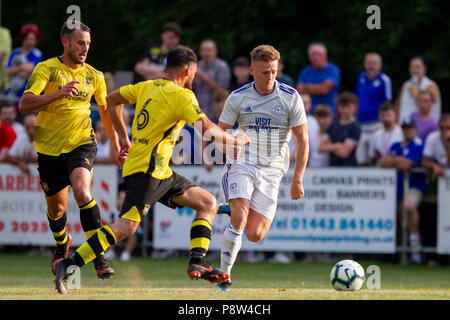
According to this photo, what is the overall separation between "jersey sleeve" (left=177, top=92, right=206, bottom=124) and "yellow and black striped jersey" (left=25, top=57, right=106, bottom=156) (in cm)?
179

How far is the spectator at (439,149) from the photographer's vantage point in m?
13.5

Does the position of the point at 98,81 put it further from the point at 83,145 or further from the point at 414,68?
the point at 414,68

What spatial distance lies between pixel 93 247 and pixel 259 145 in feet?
7.33

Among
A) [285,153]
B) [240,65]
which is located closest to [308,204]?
[240,65]

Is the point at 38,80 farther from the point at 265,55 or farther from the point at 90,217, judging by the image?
the point at 265,55

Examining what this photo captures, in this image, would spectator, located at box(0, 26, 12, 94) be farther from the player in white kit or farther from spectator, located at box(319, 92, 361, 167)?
the player in white kit

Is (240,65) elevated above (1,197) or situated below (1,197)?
above

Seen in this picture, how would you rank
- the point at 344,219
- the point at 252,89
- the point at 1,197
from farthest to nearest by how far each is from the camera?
the point at 1,197 → the point at 344,219 → the point at 252,89

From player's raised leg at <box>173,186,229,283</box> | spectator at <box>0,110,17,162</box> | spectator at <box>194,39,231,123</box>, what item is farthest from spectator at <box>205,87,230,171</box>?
player's raised leg at <box>173,186,229,283</box>

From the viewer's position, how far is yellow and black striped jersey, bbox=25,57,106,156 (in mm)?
9414

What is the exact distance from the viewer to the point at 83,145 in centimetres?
949

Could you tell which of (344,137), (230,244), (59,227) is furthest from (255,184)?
(344,137)

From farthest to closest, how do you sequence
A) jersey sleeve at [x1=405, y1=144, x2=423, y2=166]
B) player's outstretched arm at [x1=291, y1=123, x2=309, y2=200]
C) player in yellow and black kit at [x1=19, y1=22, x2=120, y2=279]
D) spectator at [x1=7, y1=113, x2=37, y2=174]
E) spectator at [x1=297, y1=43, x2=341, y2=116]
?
1. spectator at [x1=297, y1=43, x2=341, y2=116]
2. spectator at [x1=7, y1=113, x2=37, y2=174]
3. jersey sleeve at [x1=405, y1=144, x2=423, y2=166]
4. player in yellow and black kit at [x1=19, y1=22, x2=120, y2=279]
5. player's outstretched arm at [x1=291, y1=123, x2=309, y2=200]

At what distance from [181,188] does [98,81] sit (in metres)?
1.96
